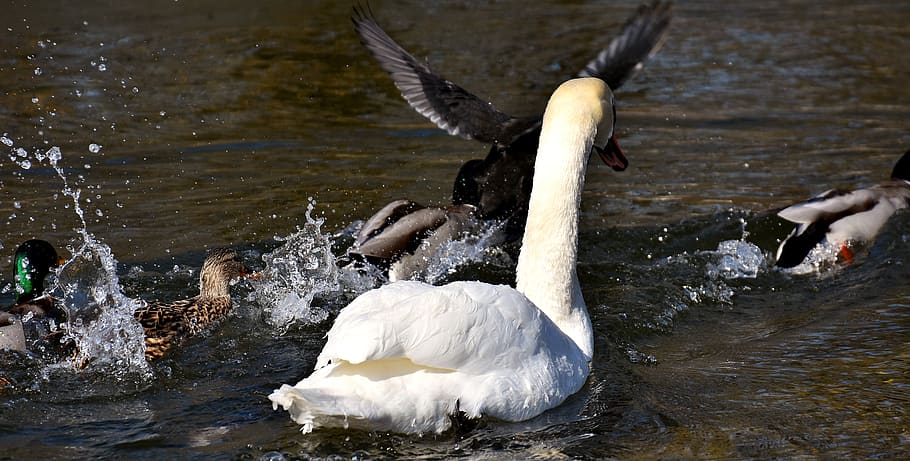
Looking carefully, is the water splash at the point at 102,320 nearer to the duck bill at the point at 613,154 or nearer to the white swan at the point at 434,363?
the white swan at the point at 434,363

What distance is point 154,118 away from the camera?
11.7 m

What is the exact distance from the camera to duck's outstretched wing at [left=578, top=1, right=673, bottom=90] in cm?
809

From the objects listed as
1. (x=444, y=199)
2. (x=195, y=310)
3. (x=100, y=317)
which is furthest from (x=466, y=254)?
(x=100, y=317)

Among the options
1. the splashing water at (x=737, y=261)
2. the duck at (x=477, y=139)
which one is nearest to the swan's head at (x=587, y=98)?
the duck at (x=477, y=139)

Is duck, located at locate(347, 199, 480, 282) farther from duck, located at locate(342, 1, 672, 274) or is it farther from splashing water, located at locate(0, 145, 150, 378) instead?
splashing water, located at locate(0, 145, 150, 378)

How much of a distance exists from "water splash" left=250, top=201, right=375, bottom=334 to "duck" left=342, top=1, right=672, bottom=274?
0.74 feet

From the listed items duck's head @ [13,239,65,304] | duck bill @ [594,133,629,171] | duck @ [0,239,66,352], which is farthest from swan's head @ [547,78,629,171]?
duck's head @ [13,239,65,304]

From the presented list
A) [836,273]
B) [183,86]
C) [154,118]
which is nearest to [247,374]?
[836,273]

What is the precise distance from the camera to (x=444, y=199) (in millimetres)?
9742

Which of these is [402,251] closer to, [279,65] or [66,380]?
[66,380]

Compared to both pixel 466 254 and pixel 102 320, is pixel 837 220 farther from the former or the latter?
pixel 102 320

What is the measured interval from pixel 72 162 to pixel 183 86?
2.71 m

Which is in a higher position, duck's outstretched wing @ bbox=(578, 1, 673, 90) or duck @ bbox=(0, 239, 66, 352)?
duck's outstretched wing @ bbox=(578, 1, 673, 90)

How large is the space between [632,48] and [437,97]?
1.51m
